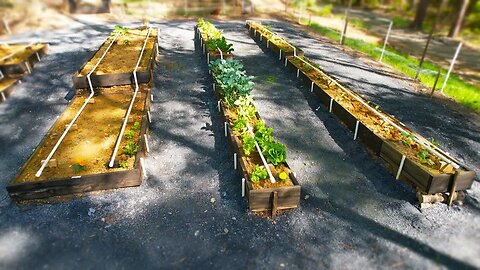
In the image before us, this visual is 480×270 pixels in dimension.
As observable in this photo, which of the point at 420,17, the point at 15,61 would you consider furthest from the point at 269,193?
the point at 420,17

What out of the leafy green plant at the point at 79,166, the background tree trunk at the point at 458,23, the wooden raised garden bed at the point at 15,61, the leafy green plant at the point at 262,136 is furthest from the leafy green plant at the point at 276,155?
the background tree trunk at the point at 458,23

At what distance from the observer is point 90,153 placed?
664 cm

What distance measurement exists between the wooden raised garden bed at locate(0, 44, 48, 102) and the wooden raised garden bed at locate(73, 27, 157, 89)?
2672mm

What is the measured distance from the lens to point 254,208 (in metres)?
5.36

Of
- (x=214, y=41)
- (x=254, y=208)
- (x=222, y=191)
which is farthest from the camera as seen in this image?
(x=214, y=41)

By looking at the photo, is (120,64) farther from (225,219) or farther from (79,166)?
(225,219)

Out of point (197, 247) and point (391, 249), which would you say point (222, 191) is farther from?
point (391, 249)

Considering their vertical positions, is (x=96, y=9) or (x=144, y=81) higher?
(x=96, y=9)

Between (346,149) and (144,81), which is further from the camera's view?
(144,81)

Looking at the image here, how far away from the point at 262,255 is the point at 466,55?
21.6 metres

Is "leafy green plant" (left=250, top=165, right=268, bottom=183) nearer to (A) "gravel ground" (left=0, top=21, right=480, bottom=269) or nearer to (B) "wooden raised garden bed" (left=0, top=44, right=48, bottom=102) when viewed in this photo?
(A) "gravel ground" (left=0, top=21, right=480, bottom=269)

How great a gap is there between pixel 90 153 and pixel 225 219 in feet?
11.7

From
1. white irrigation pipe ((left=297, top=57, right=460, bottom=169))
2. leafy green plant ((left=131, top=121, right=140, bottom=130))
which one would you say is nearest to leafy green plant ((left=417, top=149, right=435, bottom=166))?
white irrigation pipe ((left=297, top=57, right=460, bottom=169))

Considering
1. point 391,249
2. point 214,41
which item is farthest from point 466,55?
point 391,249
